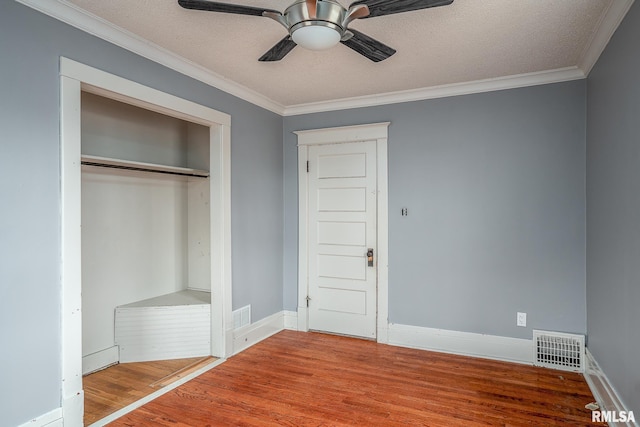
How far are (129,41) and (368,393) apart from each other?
308 centimetres

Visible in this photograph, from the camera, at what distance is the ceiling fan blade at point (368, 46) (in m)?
2.07

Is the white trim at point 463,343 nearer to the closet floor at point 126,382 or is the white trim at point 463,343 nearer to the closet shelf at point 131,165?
the closet floor at point 126,382

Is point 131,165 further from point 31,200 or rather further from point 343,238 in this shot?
point 343,238

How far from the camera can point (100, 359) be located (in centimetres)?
328

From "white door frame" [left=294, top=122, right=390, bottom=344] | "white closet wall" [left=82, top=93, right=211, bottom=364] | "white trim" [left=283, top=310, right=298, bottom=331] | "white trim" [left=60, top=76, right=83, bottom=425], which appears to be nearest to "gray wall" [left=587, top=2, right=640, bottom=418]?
"white door frame" [left=294, top=122, right=390, bottom=344]

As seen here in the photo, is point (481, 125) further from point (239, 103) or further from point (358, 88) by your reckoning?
point (239, 103)

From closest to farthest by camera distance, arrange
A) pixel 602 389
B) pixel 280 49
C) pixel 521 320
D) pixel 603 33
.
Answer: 1. pixel 280 49
2. pixel 603 33
3. pixel 602 389
4. pixel 521 320

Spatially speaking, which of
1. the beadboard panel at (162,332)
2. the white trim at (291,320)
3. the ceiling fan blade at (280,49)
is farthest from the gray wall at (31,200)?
the white trim at (291,320)

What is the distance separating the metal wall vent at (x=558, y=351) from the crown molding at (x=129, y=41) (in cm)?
361

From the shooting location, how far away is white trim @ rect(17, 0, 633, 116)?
224 centimetres

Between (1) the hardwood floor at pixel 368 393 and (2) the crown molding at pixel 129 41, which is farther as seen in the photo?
(1) the hardwood floor at pixel 368 393

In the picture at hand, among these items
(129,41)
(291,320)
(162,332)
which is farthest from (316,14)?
(291,320)

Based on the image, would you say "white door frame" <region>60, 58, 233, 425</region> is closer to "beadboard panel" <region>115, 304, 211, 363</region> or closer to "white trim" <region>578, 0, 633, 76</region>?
"beadboard panel" <region>115, 304, 211, 363</region>

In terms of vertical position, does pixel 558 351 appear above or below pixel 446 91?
below
